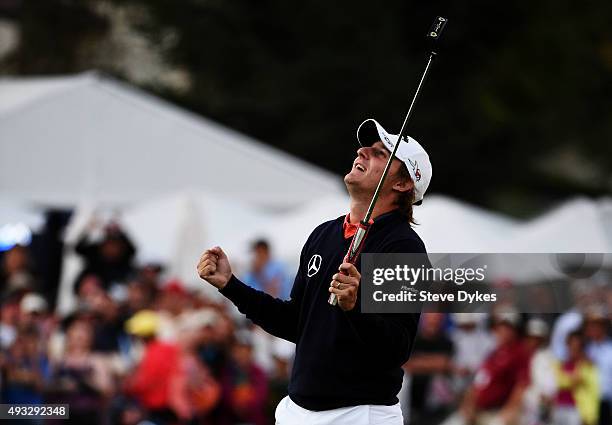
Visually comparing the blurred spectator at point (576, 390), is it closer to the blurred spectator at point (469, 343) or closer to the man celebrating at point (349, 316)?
the blurred spectator at point (469, 343)

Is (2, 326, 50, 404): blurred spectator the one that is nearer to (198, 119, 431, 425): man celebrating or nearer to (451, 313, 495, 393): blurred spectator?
(451, 313, 495, 393): blurred spectator

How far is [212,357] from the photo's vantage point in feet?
41.1

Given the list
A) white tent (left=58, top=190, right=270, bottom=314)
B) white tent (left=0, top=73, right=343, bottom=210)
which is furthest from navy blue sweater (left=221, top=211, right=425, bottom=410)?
white tent (left=0, top=73, right=343, bottom=210)

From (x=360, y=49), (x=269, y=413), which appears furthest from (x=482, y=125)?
(x=269, y=413)

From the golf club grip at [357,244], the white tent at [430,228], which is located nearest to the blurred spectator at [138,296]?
the white tent at [430,228]

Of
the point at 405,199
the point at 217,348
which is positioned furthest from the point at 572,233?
the point at 405,199

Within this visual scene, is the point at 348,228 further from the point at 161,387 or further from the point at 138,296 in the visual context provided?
the point at 138,296

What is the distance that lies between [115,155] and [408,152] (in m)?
14.6

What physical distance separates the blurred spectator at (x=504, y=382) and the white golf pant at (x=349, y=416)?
328 inches

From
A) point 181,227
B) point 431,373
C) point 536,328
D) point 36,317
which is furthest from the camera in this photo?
point 181,227

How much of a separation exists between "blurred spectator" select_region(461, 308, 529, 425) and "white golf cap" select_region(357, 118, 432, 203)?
8.20 m

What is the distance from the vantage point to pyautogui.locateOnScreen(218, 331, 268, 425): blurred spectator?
12586 millimetres

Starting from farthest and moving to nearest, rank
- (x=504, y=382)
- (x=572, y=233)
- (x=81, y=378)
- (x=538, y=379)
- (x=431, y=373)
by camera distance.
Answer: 1. (x=572, y=233)
2. (x=431, y=373)
3. (x=538, y=379)
4. (x=504, y=382)
5. (x=81, y=378)

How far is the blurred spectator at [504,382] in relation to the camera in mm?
14312
